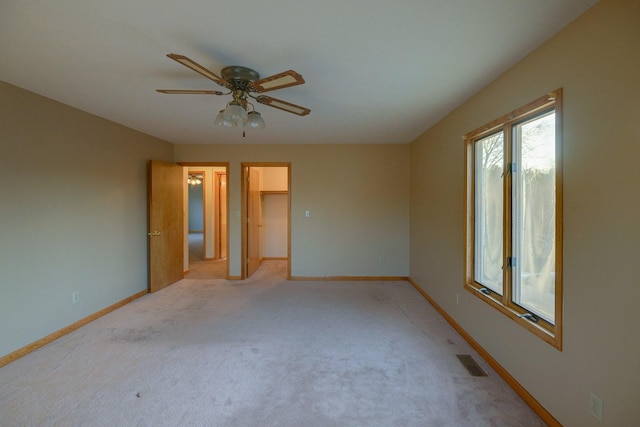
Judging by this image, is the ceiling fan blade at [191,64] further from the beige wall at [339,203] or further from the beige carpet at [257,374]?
the beige wall at [339,203]

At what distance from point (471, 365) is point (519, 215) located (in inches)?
50.9

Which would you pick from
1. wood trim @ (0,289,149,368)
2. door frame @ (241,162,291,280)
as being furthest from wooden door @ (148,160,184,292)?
door frame @ (241,162,291,280)

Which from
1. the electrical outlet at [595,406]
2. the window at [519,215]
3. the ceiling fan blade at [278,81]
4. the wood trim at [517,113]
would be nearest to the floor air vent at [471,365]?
the window at [519,215]

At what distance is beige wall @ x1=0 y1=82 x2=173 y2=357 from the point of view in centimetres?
236

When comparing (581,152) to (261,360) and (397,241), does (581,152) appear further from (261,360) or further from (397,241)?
(397,241)

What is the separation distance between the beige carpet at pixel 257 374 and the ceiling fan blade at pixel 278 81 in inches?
84.8

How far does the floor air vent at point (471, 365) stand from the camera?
2148 mm

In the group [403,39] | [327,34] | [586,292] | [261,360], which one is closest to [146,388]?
[261,360]

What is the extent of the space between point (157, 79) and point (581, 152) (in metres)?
3.02

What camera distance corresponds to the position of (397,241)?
4.80 metres

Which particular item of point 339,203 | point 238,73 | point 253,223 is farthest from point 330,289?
point 238,73

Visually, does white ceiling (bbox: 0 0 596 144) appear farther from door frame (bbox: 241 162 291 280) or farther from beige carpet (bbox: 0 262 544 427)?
beige carpet (bbox: 0 262 544 427)

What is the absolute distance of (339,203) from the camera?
480 centimetres

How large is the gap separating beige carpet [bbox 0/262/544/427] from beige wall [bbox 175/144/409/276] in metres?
1.41
